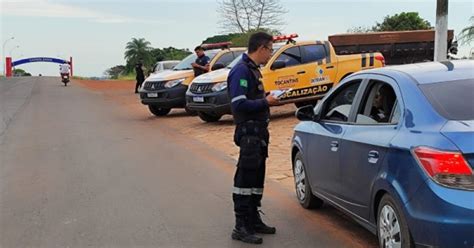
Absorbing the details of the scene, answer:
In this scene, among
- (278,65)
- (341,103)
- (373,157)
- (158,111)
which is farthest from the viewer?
(158,111)

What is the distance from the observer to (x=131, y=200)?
747 centimetres

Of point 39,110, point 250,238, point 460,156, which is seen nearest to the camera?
point 460,156

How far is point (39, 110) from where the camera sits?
22.0 m

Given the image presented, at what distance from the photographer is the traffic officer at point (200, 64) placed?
59.1ft

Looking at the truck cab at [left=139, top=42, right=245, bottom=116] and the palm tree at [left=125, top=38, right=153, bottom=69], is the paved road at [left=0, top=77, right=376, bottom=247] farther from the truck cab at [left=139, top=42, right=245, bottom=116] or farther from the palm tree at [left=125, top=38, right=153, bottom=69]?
the palm tree at [left=125, top=38, right=153, bottom=69]

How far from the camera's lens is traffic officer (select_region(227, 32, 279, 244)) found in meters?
5.68

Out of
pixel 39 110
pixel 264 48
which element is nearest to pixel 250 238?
pixel 264 48

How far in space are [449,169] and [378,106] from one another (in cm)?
136

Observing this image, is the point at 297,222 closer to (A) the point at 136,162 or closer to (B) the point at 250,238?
(B) the point at 250,238

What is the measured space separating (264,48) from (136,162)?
511cm

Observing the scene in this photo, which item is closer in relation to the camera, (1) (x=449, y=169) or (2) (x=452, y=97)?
(1) (x=449, y=169)

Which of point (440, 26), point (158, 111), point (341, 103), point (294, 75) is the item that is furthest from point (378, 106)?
point (158, 111)

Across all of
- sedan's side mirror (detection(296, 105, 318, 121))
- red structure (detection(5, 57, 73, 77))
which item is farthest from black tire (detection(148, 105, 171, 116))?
red structure (detection(5, 57, 73, 77))

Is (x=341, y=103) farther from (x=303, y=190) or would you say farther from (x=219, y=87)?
(x=219, y=87)
